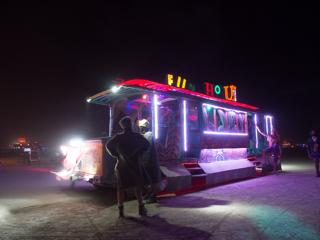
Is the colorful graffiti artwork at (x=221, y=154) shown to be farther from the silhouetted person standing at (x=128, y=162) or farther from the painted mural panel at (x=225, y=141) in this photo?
the silhouetted person standing at (x=128, y=162)

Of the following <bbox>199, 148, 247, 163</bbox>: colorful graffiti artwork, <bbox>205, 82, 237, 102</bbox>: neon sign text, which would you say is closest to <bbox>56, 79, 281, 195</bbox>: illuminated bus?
<bbox>199, 148, 247, 163</bbox>: colorful graffiti artwork

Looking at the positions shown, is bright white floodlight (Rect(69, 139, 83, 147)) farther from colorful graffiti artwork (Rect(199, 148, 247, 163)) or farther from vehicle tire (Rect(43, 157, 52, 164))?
vehicle tire (Rect(43, 157, 52, 164))

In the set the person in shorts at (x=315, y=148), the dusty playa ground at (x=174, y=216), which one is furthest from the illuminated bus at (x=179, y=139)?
the person in shorts at (x=315, y=148)

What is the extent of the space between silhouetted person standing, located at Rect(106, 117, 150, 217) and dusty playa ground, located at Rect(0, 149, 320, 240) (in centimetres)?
52

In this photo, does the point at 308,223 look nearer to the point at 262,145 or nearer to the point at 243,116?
the point at 243,116

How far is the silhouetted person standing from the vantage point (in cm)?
470

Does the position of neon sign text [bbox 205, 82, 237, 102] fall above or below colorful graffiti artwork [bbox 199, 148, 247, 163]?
above

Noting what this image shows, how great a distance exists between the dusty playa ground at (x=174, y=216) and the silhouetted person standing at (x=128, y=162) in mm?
517

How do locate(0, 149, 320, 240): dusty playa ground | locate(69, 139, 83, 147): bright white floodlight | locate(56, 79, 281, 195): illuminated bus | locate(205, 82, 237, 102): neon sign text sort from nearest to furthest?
locate(0, 149, 320, 240): dusty playa ground → locate(56, 79, 281, 195): illuminated bus → locate(69, 139, 83, 147): bright white floodlight → locate(205, 82, 237, 102): neon sign text

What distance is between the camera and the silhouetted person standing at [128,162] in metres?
4.70

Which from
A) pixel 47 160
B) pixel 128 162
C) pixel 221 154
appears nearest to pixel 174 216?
pixel 128 162

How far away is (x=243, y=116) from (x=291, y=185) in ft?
16.0

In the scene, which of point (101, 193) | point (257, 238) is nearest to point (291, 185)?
point (257, 238)

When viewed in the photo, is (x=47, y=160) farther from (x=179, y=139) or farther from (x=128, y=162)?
(x=128, y=162)
